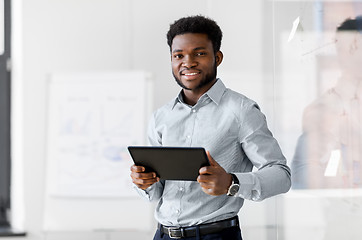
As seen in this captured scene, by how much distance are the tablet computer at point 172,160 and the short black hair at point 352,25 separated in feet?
3.50

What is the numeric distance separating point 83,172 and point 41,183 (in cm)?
42

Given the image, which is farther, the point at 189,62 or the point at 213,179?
the point at 189,62

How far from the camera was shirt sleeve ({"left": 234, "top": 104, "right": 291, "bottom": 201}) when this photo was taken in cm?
165

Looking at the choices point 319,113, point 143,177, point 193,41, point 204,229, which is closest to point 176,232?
point 204,229

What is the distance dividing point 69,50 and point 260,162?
2.53 meters

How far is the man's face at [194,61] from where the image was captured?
179 centimetres

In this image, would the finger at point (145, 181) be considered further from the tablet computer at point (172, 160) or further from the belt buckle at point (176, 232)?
the belt buckle at point (176, 232)

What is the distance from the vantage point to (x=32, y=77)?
3930 mm

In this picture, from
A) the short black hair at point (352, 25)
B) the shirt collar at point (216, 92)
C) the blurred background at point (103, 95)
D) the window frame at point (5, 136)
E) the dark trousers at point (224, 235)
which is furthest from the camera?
the window frame at point (5, 136)

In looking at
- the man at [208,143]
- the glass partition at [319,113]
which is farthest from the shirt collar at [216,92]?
the glass partition at [319,113]

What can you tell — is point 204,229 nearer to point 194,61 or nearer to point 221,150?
point 221,150

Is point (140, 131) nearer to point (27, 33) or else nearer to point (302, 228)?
point (27, 33)

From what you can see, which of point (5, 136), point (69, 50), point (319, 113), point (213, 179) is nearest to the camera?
point (213, 179)

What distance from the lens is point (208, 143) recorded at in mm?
1771
